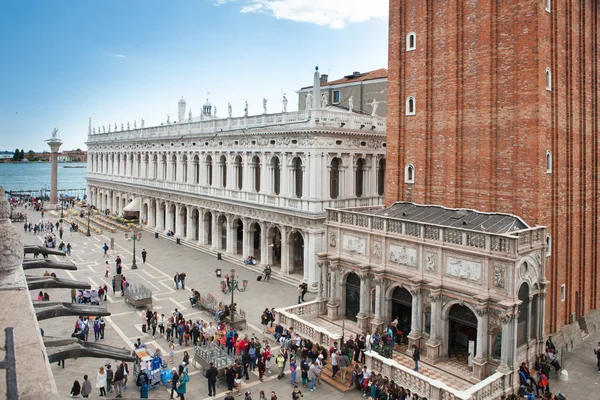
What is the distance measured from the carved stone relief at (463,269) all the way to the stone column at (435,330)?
3.65 feet

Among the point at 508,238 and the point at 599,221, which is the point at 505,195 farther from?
the point at 599,221

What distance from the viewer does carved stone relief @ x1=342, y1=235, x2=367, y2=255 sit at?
23366 millimetres

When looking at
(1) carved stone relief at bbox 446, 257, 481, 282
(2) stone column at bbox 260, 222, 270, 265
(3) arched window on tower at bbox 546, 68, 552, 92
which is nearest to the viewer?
(1) carved stone relief at bbox 446, 257, 481, 282

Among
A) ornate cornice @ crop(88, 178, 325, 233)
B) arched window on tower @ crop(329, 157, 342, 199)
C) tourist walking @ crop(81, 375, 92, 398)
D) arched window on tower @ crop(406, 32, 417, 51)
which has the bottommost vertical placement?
tourist walking @ crop(81, 375, 92, 398)

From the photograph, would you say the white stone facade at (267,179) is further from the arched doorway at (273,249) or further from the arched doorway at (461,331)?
the arched doorway at (461,331)

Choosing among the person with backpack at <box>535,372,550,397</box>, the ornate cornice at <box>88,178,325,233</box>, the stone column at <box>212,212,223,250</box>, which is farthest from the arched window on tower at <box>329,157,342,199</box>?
→ the person with backpack at <box>535,372,550,397</box>

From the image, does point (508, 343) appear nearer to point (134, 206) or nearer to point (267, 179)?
point (267, 179)

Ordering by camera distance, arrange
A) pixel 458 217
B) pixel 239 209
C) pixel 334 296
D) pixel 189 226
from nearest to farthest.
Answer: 1. pixel 458 217
2. pixel 334 296
3. pixel 239 209
4. pixel 189 226

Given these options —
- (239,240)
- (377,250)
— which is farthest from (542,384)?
(239,240)

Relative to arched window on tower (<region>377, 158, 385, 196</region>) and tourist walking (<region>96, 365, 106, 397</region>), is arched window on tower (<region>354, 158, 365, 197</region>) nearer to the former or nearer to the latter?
arched window on tower (<region>377, 158, 385, 196</region>)

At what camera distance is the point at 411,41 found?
25.8 m

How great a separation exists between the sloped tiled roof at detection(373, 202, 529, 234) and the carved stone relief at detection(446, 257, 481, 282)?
1.54m

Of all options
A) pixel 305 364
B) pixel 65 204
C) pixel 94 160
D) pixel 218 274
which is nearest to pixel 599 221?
pixel 305 364

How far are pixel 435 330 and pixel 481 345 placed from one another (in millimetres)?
2063
